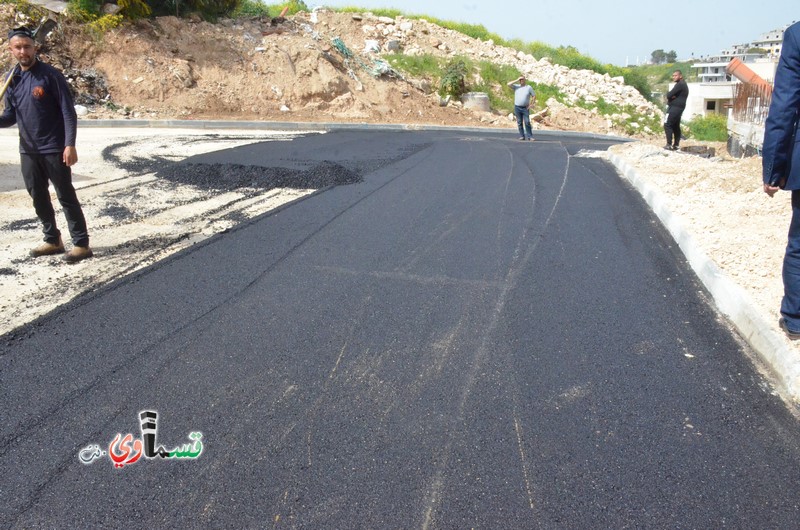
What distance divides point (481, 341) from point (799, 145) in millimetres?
2266

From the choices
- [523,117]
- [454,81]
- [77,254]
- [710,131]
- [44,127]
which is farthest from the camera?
[710,131]

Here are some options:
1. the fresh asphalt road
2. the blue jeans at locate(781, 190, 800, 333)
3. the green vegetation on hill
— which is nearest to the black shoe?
the blue jeans at locate(781, 190, 800, 333)

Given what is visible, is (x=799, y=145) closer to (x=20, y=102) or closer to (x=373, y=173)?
(x=20, y=102)

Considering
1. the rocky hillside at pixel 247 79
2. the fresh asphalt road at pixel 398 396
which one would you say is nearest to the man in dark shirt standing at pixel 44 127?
the fresh asphalt road at pixel 398 396

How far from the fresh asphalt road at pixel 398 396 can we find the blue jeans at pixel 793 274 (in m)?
0.39

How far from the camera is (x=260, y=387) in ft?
12.0

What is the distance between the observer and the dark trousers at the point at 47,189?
562 cm

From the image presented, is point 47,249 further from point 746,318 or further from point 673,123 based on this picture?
point 673,123

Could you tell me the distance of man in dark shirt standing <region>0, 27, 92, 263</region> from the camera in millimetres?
5469

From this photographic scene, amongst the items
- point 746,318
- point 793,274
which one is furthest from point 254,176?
point 793,274

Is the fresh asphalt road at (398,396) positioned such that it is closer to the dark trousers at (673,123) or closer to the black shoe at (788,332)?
the black shoe at (788,332)

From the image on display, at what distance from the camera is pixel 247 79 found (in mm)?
22375

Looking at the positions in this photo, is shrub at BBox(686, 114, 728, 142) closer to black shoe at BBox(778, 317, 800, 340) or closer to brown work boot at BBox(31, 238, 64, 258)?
black shoe at BBox(778, 317, 800, 340)

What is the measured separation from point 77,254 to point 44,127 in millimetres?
1145
